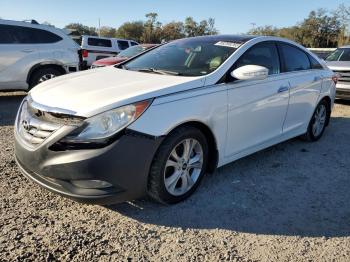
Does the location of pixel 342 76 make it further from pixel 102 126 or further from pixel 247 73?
pixel 102 126

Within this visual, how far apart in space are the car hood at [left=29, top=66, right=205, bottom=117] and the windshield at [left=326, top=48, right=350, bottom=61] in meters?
8.25

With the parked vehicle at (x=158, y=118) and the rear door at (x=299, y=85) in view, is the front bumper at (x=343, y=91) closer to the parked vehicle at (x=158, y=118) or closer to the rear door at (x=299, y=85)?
the rear door at (x=299, y=85)

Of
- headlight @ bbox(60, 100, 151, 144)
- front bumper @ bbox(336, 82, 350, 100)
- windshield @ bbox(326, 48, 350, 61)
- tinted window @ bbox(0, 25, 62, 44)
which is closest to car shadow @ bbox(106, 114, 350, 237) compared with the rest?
headlight @ bbox(60, 100, 151, 144)

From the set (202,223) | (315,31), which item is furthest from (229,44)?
(315,31)

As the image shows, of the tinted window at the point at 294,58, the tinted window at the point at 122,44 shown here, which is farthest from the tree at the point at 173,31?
the tinted window at the point at 294,58

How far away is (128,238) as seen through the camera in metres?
3.14

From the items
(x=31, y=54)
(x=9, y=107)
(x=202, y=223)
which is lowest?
(x=202, y=223)

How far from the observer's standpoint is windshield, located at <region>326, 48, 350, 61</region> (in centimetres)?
1074

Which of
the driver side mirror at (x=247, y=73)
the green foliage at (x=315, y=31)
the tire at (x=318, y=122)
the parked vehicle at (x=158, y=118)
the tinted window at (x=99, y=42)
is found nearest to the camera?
the parked vehicle at (x=158, y=118)

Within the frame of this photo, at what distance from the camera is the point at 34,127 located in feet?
10.9

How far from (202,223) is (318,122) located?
351 centimetres

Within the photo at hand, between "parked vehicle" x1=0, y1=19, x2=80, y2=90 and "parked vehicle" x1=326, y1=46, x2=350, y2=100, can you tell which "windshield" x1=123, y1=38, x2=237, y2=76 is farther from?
"parked vehicle" x1=326, y1=46, x2=350, y2=100

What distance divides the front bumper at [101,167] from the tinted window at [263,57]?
1632 millimetres

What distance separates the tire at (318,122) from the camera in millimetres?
6000
